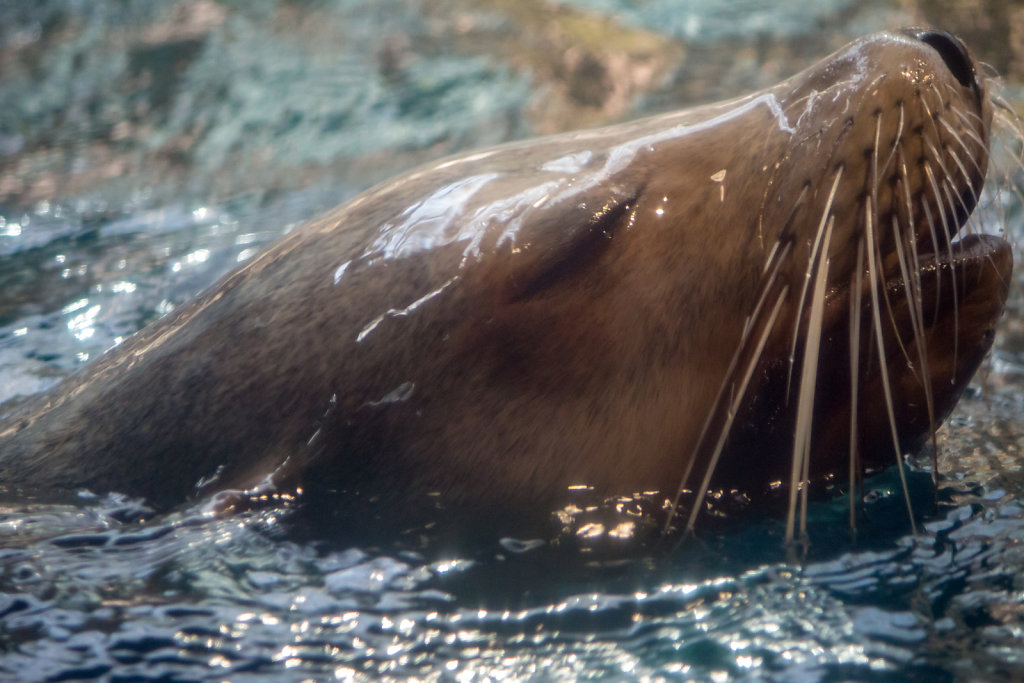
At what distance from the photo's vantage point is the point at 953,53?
214cm

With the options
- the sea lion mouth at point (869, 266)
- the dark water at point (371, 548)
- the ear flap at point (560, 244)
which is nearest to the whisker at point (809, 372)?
the sea lion mouth at point (869, 266)

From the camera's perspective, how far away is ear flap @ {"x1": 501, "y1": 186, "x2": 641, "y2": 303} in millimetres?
2123

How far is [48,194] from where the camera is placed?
5.50m

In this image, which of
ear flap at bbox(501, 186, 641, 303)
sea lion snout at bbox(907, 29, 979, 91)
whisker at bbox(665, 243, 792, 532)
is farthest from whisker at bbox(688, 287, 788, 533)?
sea lion snout at bbox(907, 29, 979, 91)

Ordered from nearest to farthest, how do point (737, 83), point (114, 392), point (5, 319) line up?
point (114, 392)
point (5, 319)
point (737, 83)

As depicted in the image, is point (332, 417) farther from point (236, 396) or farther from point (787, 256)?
point (787, 256)

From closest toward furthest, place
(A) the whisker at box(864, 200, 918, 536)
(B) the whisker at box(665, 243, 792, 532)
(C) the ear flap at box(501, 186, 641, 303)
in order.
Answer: (A) the whisker at box(864, 200, 918, 536) < (B) the whisker at box(665, 243, 792, 532) < (C) the ear flap at box(501, 186, 641, 303)

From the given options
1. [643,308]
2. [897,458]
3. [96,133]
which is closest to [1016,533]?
[897,458]

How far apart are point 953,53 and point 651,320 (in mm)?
752

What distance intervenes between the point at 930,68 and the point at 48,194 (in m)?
4.55

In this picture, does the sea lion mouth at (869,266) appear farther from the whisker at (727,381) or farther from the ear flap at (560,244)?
the ear flap at (560,244)

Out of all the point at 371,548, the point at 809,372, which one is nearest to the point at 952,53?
the point at 809,372

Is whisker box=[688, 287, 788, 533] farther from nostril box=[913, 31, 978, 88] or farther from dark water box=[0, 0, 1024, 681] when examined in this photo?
nostril box=[913, 31, 978, 88]

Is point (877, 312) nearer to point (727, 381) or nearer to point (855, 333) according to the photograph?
point (855, 333)
